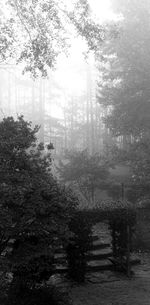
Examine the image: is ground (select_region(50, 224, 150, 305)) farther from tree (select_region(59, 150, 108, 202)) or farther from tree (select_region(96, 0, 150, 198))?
tree (select_region(96, 0, 150, 198))

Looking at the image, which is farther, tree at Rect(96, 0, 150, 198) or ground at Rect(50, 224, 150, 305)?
tree at Rect(96, 0, 150, 198)

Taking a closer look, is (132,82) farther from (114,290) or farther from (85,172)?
(114,290)

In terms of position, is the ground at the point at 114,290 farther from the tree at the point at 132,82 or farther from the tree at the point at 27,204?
the tree at the point at 132,82

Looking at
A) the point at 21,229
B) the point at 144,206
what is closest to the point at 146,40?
the point at 144,206

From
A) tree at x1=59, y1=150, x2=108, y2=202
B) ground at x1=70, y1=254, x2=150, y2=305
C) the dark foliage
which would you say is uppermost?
tree at x1=59, y1=150, x2=108, y2=202

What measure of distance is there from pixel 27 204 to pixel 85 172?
1666 centimetres

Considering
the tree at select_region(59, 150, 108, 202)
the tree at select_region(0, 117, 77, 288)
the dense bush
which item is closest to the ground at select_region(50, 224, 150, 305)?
the dense bush

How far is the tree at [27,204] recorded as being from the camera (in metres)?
10.1

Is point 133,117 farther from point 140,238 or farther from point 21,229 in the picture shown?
point 21,229

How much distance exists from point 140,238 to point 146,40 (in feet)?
42.8

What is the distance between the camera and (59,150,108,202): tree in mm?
27156

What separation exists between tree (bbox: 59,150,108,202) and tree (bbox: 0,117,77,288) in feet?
50.4

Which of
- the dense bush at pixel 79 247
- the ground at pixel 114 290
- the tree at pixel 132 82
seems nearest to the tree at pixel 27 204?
the ground at pixel 114 290

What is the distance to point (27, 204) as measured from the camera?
10.5 m
